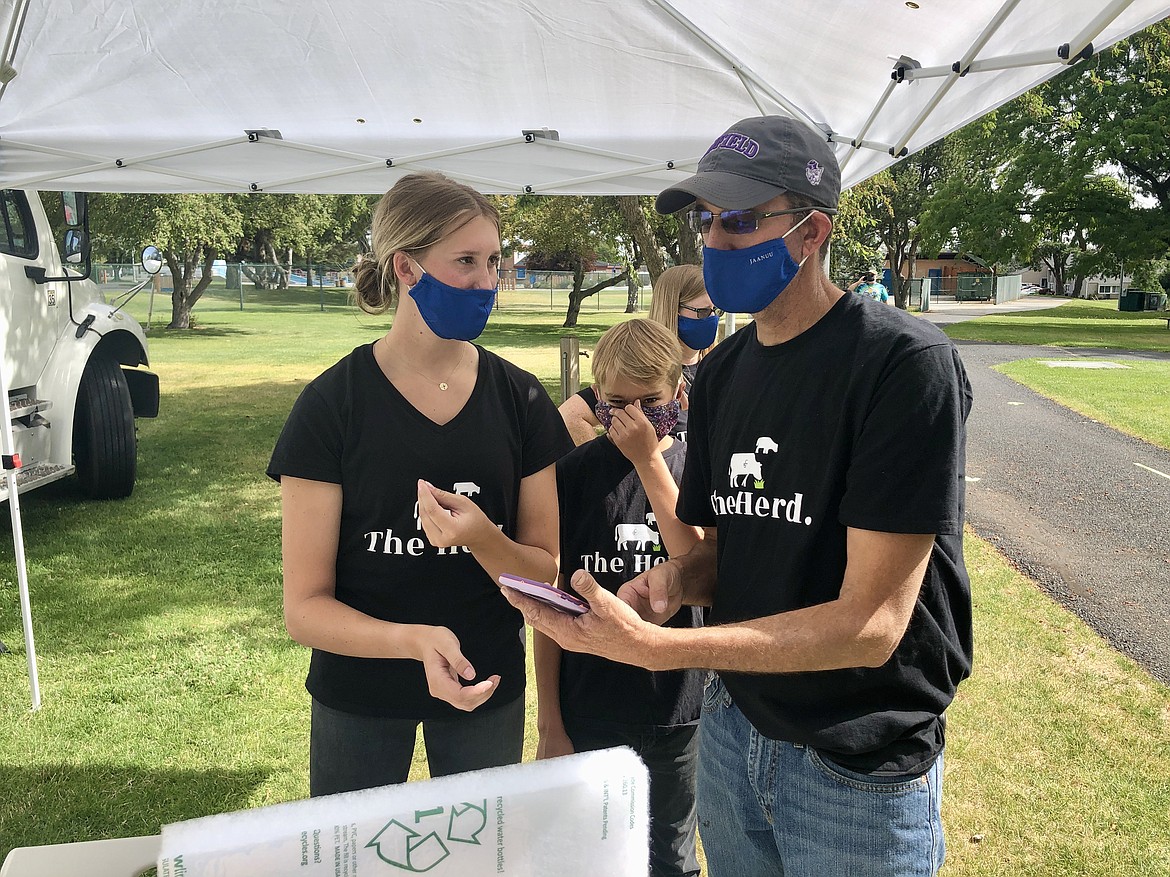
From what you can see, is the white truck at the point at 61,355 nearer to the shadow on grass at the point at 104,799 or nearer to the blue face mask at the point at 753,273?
the shadow on grass at the point at 104,799

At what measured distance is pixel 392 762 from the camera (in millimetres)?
2088

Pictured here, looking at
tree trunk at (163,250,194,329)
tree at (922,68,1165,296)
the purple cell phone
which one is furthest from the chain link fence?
the purple cell phone

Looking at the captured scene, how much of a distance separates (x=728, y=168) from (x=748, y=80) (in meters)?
2.84

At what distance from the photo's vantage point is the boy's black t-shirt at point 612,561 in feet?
7.79

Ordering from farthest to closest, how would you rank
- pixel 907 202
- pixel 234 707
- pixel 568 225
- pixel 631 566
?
pixel 907 202, pixel 568 225, pixel 234 707, pixel 631 566

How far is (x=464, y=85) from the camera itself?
445 cm

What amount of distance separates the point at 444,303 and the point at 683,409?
1.13 meters

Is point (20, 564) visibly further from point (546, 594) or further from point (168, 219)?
point (168, 219)

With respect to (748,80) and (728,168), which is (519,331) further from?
(728,168)

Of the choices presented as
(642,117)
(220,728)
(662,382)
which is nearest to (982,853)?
(662,382)

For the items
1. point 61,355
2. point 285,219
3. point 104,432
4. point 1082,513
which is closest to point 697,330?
point 61,355

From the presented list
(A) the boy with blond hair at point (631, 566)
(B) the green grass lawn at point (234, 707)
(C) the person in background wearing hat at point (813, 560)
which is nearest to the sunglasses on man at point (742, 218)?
(C) the person in background wearing hat at point (813, 560)

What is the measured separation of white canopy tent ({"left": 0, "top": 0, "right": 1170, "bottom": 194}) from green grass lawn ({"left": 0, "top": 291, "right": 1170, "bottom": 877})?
258cm

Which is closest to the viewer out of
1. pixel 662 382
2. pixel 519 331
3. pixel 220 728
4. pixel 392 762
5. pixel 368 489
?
pixel 368 489
